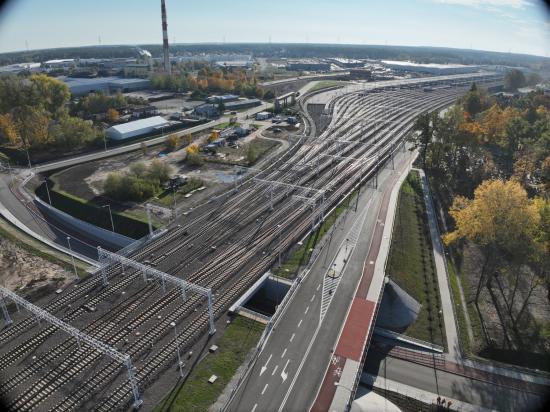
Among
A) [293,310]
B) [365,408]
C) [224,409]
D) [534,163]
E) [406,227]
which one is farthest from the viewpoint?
[534,163]

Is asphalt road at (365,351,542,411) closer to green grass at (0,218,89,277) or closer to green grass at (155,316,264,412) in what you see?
green grass at (155,316,264,412)

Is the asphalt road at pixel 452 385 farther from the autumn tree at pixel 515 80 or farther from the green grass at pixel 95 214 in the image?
the autumn tree at pixel 515 80

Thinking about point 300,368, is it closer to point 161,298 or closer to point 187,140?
point 161,298

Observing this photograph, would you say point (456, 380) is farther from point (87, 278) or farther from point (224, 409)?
point (87, 278)

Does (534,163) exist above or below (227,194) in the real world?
above

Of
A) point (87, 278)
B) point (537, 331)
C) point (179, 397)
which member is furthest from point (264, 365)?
point (537, 331)

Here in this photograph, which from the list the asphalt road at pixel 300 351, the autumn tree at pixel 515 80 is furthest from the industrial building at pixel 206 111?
the autumn tree at pixel 515 80
